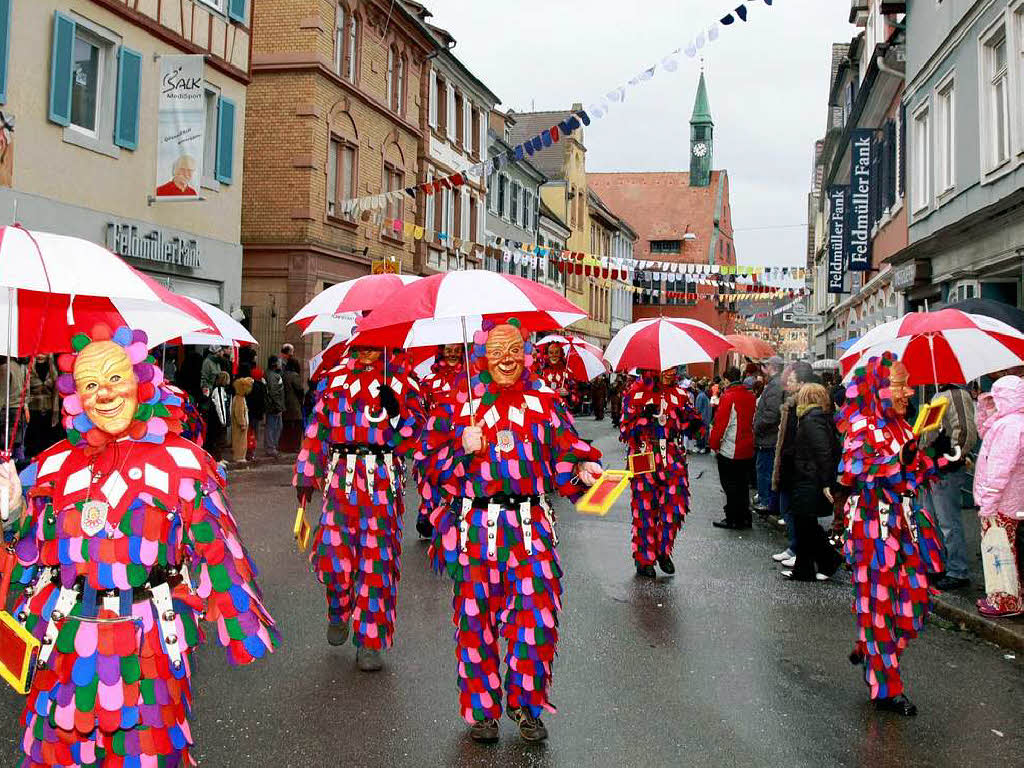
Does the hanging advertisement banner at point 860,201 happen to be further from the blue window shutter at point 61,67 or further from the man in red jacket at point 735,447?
the blue window shutter at point 61,67

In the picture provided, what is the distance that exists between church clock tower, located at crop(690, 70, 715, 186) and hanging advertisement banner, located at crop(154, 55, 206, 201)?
71.3 metres

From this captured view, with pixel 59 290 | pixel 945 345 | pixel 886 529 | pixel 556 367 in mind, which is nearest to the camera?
pixel 59 290

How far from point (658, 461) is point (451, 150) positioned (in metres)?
24.0

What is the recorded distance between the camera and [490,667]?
443 cm

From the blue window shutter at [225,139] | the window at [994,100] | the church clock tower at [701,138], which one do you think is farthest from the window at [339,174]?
the church clock tower at [701,138]

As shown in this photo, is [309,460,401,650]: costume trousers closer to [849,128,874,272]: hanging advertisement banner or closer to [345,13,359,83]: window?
Answer: [849,128,874,272]: hanging advertisement banner

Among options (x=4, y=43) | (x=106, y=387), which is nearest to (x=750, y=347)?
(x=4, y=43)

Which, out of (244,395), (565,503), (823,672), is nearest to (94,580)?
(823,672)

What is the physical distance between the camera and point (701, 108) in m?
89.6

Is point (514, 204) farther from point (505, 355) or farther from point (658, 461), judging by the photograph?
point (505, 355)

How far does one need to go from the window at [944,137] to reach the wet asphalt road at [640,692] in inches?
399

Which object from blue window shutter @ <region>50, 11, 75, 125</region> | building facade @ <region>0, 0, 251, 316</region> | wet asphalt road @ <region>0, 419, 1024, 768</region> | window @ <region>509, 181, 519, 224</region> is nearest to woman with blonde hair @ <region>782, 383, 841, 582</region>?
wet asphalt road @ <region>0, 419, 1024, 768</region>

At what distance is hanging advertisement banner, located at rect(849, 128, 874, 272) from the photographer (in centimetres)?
2184

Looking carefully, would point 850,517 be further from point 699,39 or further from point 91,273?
point 699,39
